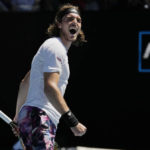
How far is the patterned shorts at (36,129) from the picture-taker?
3.05 meters

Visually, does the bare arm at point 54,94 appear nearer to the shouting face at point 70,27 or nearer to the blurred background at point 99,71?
the shouting face at point 70,27

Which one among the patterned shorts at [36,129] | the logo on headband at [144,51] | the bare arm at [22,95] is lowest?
the patterned shorts at [36,129]

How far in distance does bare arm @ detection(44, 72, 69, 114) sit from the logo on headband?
4.35 meters

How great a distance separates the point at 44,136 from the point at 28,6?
5.22 metres

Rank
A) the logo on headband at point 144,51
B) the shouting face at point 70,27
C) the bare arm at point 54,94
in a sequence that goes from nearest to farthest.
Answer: the bare arm at point 54,94 → the shouting face at point 70,27 → the logo on headband at point 144,51

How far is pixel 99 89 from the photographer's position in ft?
23.9

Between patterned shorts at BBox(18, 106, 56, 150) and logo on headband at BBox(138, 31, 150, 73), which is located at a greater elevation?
logo on headband at BBox(138, 31, 150, 73)

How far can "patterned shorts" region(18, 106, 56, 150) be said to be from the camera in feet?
10.0

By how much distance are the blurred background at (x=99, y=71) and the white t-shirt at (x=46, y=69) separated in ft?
13.3

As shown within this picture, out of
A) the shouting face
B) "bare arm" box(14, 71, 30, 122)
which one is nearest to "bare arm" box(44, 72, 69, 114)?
the shouting face

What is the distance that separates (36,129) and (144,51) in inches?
174

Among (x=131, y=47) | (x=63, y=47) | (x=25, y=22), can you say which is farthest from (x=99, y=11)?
(x=63, y=47)

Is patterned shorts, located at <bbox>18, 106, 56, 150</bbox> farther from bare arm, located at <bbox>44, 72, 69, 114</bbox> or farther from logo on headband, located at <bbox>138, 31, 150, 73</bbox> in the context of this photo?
logo on headband, located at <bbox>138, 31, 150, 73</bbox>

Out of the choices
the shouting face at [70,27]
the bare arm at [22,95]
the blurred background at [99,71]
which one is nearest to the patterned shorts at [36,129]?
the bare arm at [22,95]
